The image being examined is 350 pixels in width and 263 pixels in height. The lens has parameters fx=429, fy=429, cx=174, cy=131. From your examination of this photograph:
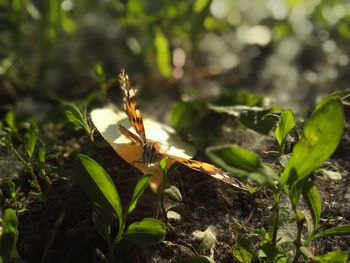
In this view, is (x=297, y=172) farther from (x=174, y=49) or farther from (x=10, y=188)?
(x=174, y=49)

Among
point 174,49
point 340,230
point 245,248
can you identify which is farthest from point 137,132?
point 174,49

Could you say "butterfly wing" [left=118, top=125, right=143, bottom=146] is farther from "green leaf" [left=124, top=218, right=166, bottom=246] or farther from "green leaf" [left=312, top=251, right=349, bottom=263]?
"green leaf" [left=312, top=251, right=349, bottom=263]

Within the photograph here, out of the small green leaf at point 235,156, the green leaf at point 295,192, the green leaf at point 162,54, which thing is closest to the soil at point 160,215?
the green leaf at point 295,192

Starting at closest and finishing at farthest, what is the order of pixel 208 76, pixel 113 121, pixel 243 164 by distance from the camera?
pixel 243 164 → pixel 113 121 → pixel 208 76

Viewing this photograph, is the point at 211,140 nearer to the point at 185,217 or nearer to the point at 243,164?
the point at 185,217

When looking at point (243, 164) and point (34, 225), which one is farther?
point (34, 225)

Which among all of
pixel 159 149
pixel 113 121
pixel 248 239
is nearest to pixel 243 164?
pixel 248 239

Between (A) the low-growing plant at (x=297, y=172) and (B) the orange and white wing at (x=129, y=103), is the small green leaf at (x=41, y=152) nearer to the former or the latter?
(B) the orange and white wing at (x=129, y=103)
